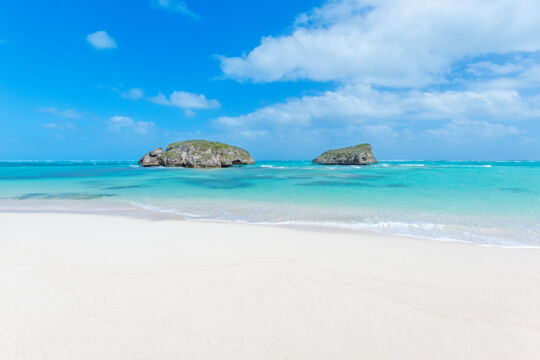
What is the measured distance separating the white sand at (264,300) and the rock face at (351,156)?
289 ft

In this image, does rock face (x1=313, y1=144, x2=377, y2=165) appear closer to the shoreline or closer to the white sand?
the shoreline

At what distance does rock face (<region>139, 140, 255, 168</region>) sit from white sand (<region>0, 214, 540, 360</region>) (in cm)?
5669

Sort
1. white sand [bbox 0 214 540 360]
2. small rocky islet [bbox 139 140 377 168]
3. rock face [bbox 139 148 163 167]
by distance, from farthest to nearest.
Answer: rock face [bbox 139 148 163 167]
small rocky islet [bbox 139 140 377 168]
white sand [bbox 0 214 540 360]

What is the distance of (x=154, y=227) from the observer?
7.32 m

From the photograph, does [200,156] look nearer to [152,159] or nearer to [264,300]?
[152,159]

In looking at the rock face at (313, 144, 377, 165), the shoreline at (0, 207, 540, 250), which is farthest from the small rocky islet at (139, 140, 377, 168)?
the shoreline at (0, 207, 540, 250)

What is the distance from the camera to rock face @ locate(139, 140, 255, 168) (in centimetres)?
6084

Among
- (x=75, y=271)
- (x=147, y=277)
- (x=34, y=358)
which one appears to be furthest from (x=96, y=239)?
(x=34, y=358)

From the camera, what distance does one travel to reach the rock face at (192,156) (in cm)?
6084

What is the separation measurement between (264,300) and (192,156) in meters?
61.9

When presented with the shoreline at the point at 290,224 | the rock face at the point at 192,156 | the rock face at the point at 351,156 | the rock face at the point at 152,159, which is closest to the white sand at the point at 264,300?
the shoreline at the point at 290,224

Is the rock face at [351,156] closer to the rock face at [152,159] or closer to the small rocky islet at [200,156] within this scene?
the small rocky islet at [200,156]

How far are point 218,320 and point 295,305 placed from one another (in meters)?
1.06

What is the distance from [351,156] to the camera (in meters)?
89.2
